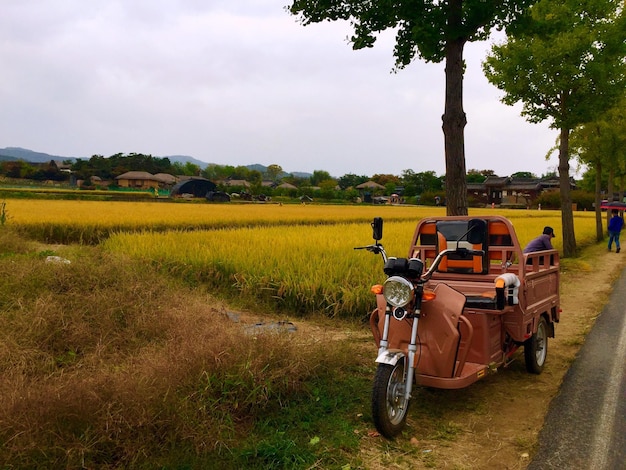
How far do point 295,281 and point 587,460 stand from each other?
445cm

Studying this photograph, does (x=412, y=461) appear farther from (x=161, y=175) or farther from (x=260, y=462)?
(x=161, y=175)

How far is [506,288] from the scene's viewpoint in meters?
3.70

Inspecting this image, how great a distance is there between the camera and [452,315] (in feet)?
11.3

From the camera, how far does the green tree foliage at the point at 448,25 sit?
6.91 meters

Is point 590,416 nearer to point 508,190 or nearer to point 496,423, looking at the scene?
point 496,423

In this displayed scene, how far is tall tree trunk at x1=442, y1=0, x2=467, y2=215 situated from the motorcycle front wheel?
468 cm

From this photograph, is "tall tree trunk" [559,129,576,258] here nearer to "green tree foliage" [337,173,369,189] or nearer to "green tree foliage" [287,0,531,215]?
"green tree foliage" [287,0,531,215]

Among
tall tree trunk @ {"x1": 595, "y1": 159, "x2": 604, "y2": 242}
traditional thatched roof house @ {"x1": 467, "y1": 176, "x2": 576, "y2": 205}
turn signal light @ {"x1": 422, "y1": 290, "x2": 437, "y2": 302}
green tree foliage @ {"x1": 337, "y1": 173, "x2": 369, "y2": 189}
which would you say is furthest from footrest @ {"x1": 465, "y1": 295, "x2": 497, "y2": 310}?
green tree foliage @ {"x1": 337, "y1": 173, "x2": 369, "y2": 189}

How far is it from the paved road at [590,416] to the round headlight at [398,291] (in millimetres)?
1292

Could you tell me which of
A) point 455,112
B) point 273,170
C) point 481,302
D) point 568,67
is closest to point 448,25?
point 455,112

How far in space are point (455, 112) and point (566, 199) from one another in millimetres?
9068

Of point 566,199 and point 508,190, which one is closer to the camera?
point 566,199

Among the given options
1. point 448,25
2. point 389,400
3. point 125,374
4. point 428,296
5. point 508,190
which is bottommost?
point 389,400

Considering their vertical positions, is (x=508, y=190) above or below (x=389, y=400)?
above
